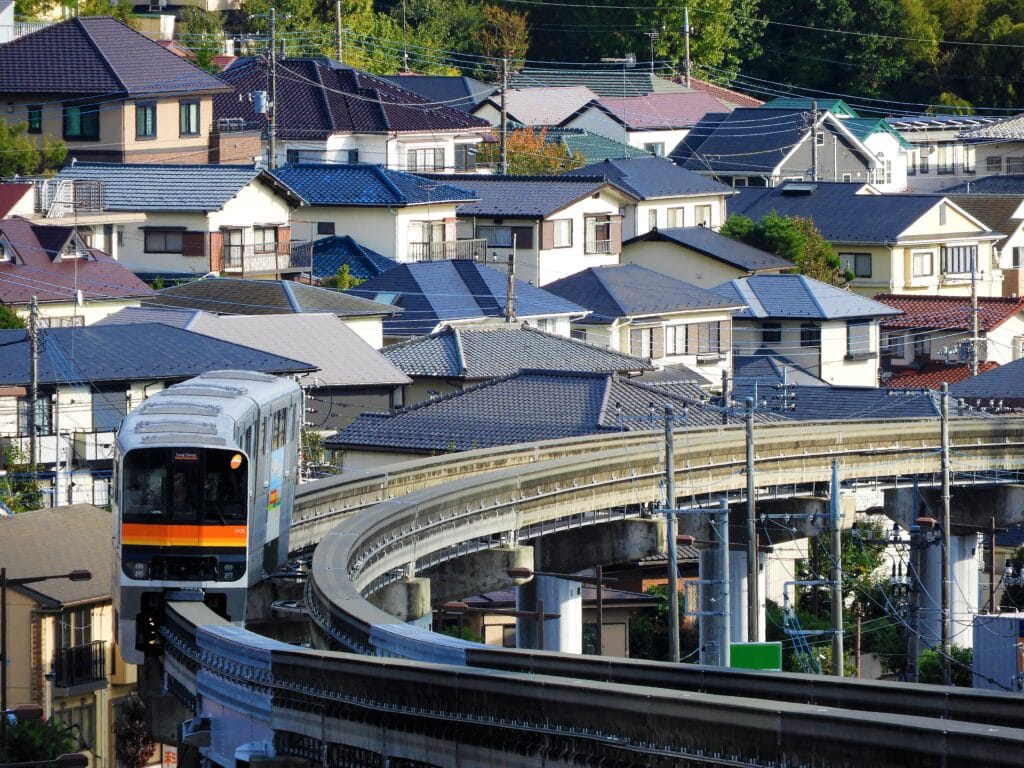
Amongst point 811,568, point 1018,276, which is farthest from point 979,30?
point 811,568

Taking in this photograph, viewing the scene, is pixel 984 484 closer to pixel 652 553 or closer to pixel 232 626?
pixel 652 553

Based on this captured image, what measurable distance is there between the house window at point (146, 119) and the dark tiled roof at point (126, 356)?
1843cm

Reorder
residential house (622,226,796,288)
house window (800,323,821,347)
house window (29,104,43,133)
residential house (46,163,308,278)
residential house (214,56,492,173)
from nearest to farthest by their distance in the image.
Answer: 1. residential house (46,163,308,278)
2. house window (800,323,821,347)
3. house window (29,104,43,133)
4. residential house (622,226,796,288)
5. residential house (214,56,492,173)

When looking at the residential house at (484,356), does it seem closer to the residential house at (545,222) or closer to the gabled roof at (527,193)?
the residential house at (545,222)

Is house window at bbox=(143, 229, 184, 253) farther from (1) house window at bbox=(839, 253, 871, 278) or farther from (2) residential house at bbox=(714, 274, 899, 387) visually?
(1) house window at bbox=(839, 253, 871, 278)

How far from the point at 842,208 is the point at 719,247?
7.06 metres

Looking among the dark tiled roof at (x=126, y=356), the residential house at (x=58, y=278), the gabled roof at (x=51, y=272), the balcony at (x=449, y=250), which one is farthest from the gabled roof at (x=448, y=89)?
the dark tiled roof at (x=126, y=356)

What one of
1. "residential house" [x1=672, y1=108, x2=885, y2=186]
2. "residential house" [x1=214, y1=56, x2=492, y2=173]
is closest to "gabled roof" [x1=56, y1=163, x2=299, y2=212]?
"residential house" [x1=214, y1=56, x2=492, y2=173]

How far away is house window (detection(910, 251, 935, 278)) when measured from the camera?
61719 mm

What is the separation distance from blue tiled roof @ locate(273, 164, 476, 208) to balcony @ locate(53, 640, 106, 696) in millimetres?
24819

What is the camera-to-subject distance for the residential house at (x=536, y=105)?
7393cm

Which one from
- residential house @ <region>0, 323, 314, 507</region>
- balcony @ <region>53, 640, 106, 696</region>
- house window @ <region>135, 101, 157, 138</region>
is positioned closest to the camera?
balcony @ <region>53, 640, 106, 696</region>

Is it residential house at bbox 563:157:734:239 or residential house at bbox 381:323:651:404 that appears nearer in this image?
residential house at bbox 381:323:651:404

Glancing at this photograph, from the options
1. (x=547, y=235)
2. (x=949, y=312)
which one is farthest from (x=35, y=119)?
(x=949, y=312)
